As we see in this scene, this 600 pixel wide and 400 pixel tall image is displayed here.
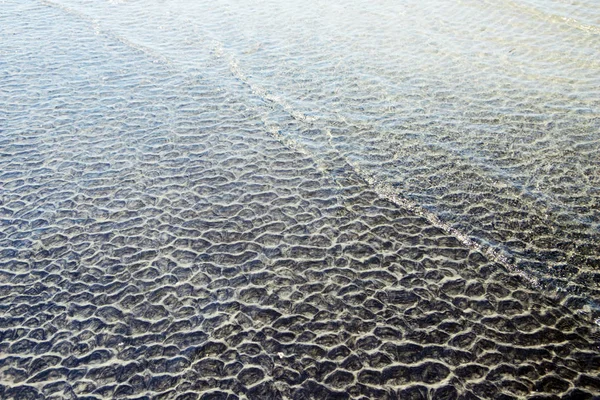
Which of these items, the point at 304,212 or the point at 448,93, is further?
the point at 448,93

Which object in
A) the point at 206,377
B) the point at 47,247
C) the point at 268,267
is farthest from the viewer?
the point at 47,247

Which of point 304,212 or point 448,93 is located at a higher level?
point 448,93

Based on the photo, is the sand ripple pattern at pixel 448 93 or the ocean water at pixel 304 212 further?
the sand ripple pattern at pixel 448 93

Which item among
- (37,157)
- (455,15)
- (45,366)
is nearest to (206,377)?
(45,366)

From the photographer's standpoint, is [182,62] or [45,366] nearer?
[45,366]

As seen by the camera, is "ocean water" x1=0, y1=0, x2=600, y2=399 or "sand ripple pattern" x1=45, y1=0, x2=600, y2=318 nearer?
"ocean water" x1=0, y1=0, x2=600, y2=399

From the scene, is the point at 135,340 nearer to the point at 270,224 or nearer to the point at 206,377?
the point at 206,377

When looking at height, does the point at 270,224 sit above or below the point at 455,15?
below

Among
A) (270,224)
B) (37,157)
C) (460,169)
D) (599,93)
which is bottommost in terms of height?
(37,157)
